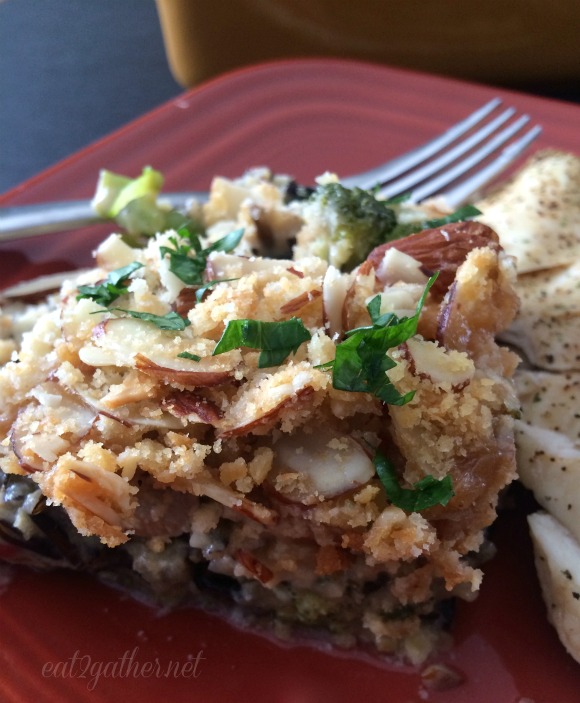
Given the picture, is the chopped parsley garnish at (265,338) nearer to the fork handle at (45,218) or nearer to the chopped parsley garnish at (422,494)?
the chopped parsley garnish at (422,494)

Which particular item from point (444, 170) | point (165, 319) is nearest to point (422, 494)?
point (165, 319)

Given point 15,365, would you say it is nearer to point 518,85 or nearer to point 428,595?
point 428,595

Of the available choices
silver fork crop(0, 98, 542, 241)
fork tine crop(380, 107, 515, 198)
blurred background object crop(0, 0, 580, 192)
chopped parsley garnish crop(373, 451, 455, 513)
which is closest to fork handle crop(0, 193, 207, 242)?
silver fork crop(0, 98, 542, 241)

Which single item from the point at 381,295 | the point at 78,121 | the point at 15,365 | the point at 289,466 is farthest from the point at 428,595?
the point at 78,121

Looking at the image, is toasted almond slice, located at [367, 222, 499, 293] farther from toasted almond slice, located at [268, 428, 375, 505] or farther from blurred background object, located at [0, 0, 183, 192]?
blurred background object, located at [0, 0, 183, 192]

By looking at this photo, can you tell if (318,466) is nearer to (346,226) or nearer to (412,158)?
(346,226)

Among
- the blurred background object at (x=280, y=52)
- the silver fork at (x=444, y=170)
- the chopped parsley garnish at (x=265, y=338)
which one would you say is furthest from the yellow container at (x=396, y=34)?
the chopped parsley garnish at (x=265, y=338)
